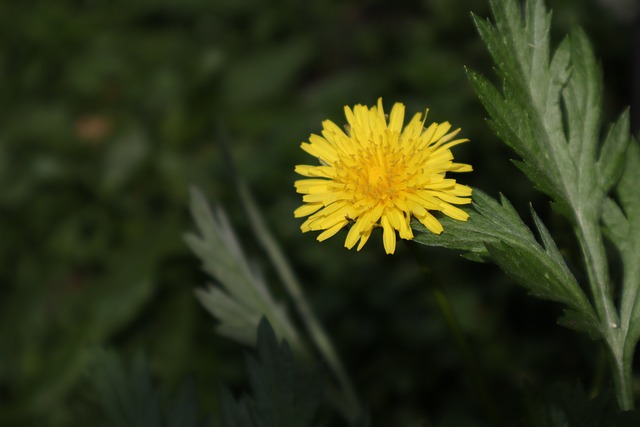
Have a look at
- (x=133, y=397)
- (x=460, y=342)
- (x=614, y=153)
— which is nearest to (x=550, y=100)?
(x=614, y=153)

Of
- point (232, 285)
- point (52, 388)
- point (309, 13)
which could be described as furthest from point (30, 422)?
point (309, 13)

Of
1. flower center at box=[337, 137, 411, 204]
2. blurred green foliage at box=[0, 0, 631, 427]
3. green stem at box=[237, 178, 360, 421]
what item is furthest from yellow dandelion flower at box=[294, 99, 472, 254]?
blurred green foliage at box=[0, 0, 631, 427]

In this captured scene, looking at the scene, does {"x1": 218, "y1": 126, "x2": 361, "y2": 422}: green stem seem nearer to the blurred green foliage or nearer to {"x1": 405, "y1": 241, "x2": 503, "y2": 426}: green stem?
{"x1": 405, "y1": 241, "x2": 503, "y2": 426}: green stem

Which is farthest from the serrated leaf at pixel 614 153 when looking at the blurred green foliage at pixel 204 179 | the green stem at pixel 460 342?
the blurred green foliage at pixel 204 179

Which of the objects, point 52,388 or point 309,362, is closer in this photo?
point 309,362

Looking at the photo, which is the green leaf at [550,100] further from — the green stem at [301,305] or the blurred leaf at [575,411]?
the green stem at [301,305]

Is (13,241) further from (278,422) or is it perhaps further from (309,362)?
(278,422)
